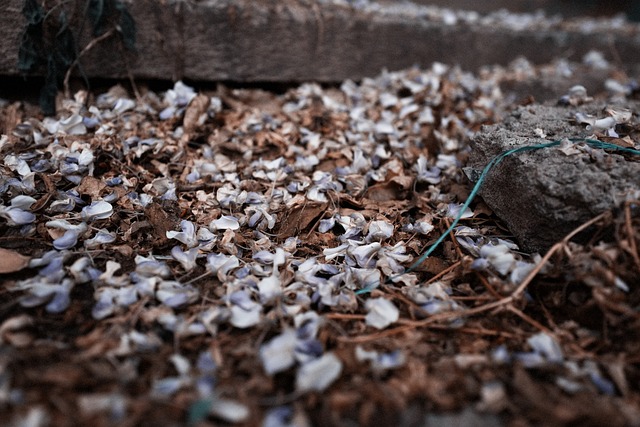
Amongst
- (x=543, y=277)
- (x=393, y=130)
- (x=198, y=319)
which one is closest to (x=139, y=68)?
(x=393, y=130)

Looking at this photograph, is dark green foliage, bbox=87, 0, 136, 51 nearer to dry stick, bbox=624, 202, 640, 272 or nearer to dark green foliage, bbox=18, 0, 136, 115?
dark green foliage, bbox=18, 0, 136, 115

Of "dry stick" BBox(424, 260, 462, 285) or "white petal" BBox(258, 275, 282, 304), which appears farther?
"dry stick" BBox(424, 260, 462, 285)

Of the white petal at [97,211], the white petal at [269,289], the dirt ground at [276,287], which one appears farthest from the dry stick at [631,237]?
the white petal at [97,211]

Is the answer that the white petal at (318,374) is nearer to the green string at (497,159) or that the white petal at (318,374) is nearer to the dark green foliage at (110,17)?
the green string at (497,159)

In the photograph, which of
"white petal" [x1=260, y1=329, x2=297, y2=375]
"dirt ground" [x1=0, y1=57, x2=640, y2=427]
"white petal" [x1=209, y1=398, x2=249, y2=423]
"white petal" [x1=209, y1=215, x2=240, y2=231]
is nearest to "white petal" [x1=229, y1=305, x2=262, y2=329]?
"dirt ground" [x1=0, y1=57, x2=640, y2=427]

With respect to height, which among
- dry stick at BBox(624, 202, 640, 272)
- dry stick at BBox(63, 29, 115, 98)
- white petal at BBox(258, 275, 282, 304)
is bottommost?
white petal at BBox(258, 275, 282, 304)
